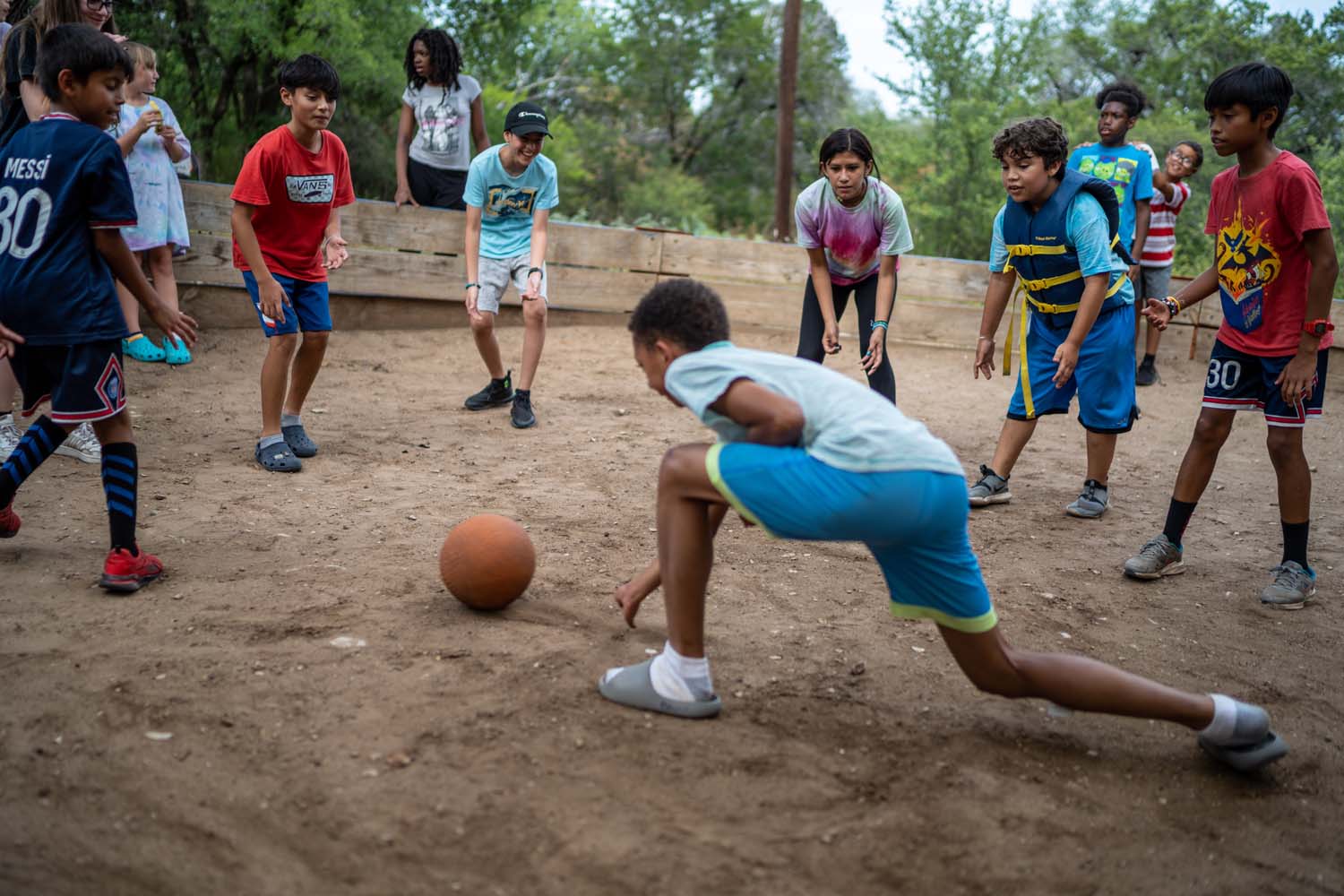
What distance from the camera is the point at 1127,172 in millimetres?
9109

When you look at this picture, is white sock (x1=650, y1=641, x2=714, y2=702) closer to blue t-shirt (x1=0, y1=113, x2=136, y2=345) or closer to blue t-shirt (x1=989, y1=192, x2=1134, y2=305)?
blue t-shirt (x1=0, y1=113, x2=136, y2=345)

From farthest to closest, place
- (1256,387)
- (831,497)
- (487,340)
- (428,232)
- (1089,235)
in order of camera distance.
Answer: (428,232)
(487,340)
(1089,235)
(1256,387)
(831,497)

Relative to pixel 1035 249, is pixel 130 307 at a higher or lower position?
lower

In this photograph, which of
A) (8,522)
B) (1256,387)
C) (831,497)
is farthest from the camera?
(1256,387)

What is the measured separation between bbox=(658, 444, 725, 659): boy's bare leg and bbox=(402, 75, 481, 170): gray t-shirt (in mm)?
7319

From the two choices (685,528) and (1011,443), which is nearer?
(685,528)

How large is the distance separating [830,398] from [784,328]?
27.9ft

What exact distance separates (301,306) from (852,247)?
3.23 metres

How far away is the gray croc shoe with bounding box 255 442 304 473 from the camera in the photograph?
21.0 ft

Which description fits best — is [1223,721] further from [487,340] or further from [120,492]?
[487,340]

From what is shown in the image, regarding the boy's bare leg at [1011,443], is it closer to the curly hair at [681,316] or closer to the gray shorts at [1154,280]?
the curly hair at [681,316]

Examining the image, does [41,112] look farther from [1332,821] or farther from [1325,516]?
[1325,516]

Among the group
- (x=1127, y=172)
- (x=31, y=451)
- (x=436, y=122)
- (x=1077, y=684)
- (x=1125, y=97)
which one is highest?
(x=1125, y=97)

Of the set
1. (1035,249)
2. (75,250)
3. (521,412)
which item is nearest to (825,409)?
(75,250)
